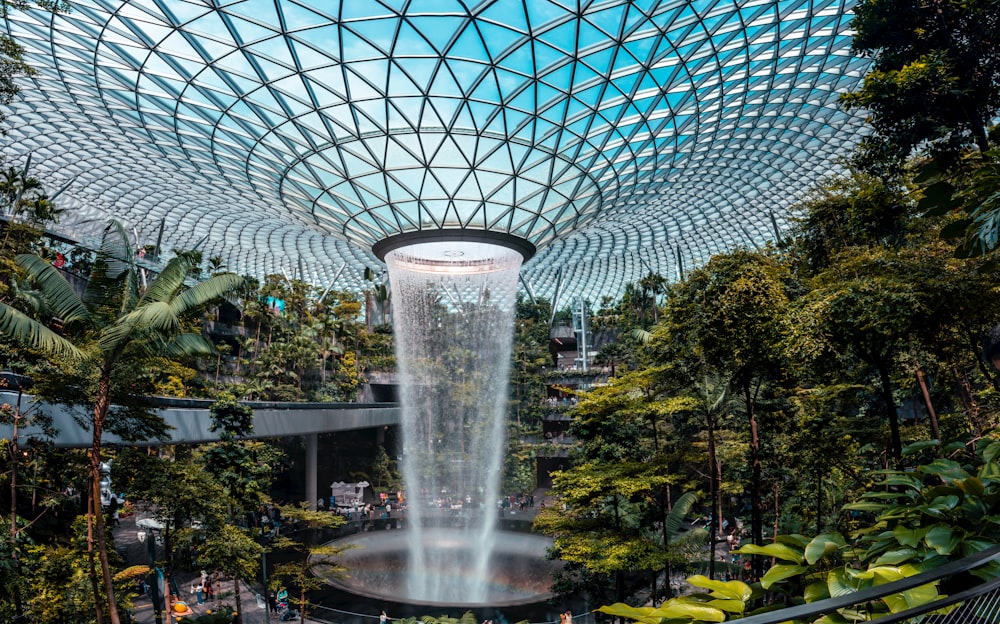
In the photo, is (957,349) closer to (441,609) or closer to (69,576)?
(441,609)

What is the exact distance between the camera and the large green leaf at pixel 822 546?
331 cm

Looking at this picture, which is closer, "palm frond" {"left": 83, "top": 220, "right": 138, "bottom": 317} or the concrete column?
"palm frond" {"left": 83, "top": 220, "right": 138, "bottom": 317}

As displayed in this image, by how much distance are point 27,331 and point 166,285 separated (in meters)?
2.71

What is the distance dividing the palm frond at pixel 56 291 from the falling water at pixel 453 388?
2668 centimetres

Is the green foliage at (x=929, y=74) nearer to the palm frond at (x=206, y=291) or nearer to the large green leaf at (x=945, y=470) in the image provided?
the large green leaf at (x=945, y=470)

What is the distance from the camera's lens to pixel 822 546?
3467 millimetres

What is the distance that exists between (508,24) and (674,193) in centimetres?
2831

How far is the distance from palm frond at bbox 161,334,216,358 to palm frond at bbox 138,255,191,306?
0.97 meters

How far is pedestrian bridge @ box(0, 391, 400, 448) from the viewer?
16328 millimetres

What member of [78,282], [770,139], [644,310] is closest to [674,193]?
[770,139]

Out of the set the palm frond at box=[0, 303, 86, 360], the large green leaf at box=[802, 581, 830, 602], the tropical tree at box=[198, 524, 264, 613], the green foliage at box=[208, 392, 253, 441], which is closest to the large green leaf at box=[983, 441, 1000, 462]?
the large green leaf at box=[802, 581, 830, 602]

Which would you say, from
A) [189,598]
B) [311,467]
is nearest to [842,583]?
[189,598]

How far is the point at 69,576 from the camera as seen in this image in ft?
53.0

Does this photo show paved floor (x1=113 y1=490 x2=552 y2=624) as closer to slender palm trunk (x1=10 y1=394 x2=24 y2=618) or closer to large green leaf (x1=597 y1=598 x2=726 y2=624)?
slender palm trunk (x1=10 y1=394 x2=24 y2=618)
